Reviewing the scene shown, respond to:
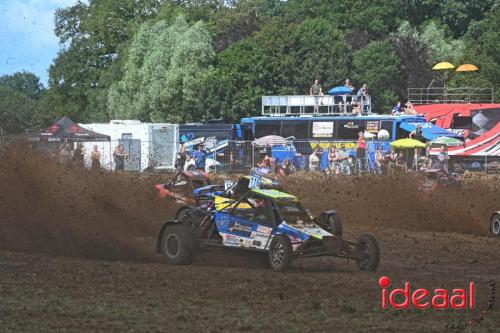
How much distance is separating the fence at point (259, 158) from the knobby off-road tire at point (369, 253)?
15.4 meters

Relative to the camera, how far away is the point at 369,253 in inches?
545

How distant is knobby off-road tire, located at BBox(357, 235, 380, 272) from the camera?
45.3 ft

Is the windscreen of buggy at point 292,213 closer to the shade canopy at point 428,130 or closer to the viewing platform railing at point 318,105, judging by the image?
the shade canopy at point 428,130

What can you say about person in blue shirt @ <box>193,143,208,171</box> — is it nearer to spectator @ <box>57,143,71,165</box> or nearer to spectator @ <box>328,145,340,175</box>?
spectator @ <box>57,143,71,165</box>

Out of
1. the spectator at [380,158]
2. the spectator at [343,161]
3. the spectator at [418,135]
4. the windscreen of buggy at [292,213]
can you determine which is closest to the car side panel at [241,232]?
the windscreen of buggy at [292,213]

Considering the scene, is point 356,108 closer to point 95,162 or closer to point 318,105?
point 318,105

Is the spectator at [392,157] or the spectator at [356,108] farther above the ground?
the spectator at [356,108]

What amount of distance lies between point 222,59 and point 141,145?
24752 mm

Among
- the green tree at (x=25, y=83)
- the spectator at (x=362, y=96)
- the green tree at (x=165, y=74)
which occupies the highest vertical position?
→ the green tree at (x=25, y=83)

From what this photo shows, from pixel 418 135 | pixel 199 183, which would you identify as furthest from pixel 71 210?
pixel 418 135

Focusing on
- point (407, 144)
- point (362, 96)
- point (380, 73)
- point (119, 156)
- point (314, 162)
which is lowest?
point (314, 162)

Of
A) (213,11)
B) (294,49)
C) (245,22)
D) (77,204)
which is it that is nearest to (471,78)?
(294,49)

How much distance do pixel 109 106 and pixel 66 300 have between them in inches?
2175

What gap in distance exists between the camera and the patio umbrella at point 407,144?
3125 centimetres
